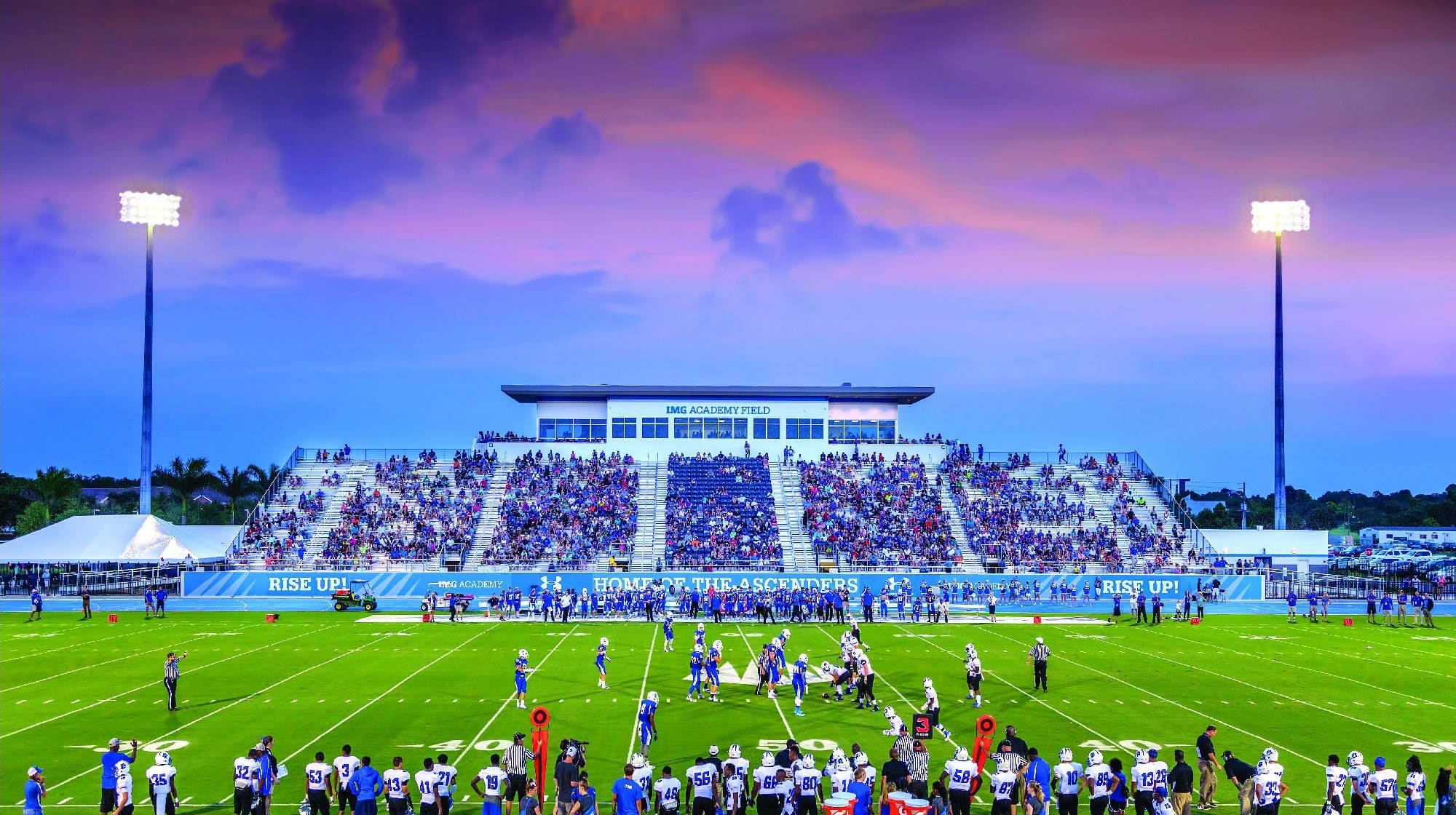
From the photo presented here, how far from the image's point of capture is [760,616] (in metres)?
Answer: 47.1

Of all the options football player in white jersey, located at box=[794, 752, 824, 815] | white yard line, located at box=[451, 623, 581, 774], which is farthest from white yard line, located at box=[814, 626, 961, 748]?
white yard line, located at box=[451, 623, 581, 774]

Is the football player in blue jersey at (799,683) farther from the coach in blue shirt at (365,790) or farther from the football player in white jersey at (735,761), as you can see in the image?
the coach in blue shirt at (365,790)

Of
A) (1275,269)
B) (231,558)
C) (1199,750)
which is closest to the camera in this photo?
(1199,750)

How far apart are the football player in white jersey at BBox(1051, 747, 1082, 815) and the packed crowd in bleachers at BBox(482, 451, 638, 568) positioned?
133ft

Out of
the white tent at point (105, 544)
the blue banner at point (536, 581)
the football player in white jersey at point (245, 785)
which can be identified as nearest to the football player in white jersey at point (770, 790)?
the football player in white jersey at point (245, 785)

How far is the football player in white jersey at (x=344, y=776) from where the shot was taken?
16.1 m

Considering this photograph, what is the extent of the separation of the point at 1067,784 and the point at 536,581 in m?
38.8

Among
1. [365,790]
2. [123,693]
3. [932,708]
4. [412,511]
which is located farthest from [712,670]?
→ [412,511]

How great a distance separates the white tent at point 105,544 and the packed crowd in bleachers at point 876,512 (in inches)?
1133

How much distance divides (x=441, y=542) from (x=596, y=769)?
1573 inches

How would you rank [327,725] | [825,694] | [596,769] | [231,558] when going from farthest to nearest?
[231,558] < [825,694] < [327,725] < [596,769]

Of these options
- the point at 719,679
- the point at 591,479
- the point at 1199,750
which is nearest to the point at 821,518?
the point at 591,479

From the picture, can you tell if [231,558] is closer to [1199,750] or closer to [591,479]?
[591,479]

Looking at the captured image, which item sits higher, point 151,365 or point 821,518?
point 151,365
